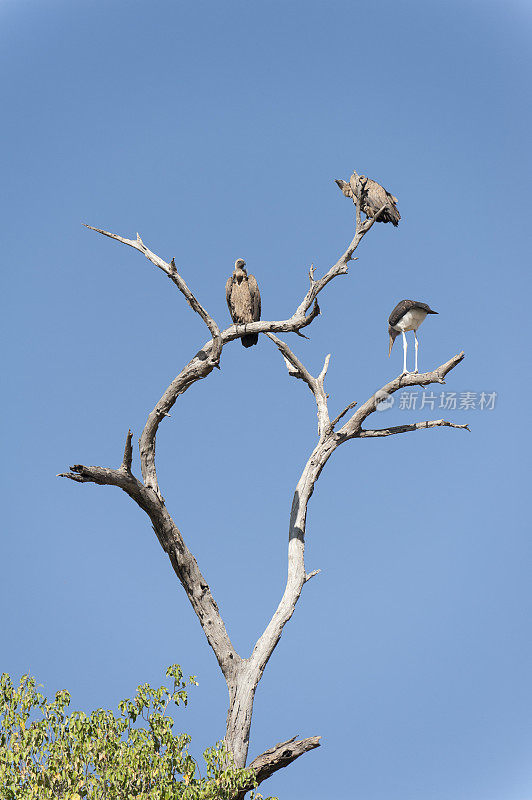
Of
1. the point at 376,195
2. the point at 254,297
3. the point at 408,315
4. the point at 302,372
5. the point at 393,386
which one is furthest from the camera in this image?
the point at 254,297

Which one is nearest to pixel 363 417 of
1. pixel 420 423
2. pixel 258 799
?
pixel 420 423

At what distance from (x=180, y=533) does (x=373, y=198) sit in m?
4.60

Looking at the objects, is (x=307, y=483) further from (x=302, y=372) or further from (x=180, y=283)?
(x=180, y=283)

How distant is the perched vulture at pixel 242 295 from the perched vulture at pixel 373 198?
170 centimetres

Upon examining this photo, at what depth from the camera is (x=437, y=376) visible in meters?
9.51

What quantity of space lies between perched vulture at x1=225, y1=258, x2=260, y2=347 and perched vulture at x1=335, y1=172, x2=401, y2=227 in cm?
170

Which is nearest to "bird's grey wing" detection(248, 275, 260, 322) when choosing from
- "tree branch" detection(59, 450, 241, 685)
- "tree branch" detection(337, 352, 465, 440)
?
"tree branch" detection(337, 352, 465, 440)

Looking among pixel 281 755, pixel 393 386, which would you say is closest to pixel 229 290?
pixel 393 386

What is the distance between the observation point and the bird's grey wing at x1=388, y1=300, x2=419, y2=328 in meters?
10.2

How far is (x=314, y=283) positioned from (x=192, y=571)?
3.28 meters

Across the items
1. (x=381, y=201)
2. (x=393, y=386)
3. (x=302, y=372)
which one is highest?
(x=381, y=201)

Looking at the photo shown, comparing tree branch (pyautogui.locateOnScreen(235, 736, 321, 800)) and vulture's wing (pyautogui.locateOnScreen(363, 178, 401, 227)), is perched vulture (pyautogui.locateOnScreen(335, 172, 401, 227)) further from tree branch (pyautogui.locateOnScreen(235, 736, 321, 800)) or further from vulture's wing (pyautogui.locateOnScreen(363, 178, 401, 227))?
tree branch (pyautogui.locateOnScreen(235, 736, 321, 800))

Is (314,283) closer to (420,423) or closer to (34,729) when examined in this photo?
(420,423)

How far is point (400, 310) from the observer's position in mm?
10242
